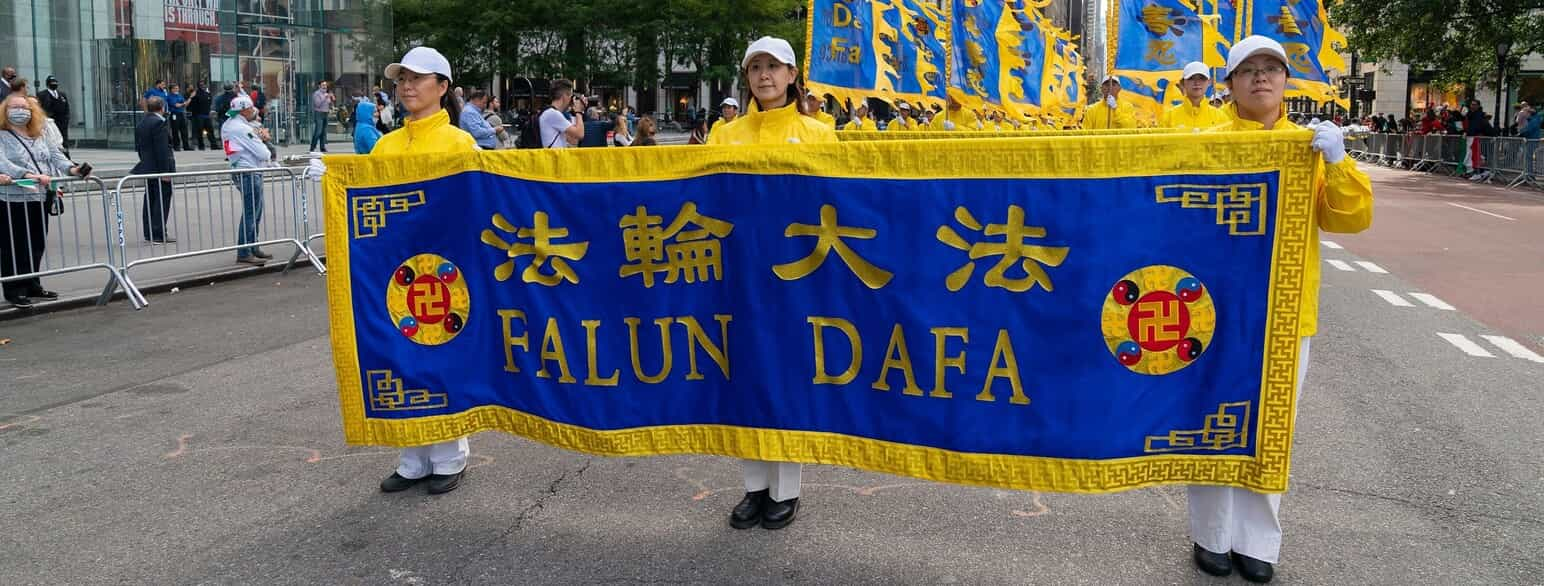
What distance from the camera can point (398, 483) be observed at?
197 inches

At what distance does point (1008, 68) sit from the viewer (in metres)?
12.1

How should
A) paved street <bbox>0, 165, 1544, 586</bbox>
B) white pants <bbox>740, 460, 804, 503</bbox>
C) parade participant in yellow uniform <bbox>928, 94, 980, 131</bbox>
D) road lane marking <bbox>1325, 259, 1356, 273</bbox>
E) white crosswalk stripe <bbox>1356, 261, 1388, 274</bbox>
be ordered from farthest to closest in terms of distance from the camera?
parade participant in yellow uniform <bbox>928, 94, 980, 131</bbox> → road lane marking <bbox>1325, 259, 1356, 273</bbox> → white crosswalk stripe <bbox>1356, 261, 1388, 274</bbox> → white pants <bbox>740, 460, 804, 503</bbox> → paved street <bbox>0, 165, 1544, 586</bbox>

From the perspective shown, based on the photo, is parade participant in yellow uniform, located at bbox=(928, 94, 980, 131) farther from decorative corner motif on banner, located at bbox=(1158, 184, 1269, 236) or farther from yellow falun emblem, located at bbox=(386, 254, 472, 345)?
decorative corner motif on banner, located at bbox=(1158, 184, 1269, 236)

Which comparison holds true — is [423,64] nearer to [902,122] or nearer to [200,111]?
[902,122]

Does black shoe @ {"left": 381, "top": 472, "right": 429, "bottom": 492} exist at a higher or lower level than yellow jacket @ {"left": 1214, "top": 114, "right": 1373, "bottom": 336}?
lower

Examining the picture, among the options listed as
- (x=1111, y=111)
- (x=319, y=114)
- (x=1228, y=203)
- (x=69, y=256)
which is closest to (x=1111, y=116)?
(x=1111, y=111)

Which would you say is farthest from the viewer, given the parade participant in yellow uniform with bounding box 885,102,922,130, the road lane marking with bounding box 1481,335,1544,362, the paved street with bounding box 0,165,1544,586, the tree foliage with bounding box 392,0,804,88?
the tree foliage with bounding box 392,0,804,88

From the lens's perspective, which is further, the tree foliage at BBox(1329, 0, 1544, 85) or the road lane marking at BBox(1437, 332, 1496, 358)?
the tree foliage at BBox(1329, 0, 1544, 85)

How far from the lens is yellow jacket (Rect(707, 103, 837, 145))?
5.02m

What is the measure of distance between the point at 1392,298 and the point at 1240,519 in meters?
7.31

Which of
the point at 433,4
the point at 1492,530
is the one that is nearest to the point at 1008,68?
the point at 1492,530

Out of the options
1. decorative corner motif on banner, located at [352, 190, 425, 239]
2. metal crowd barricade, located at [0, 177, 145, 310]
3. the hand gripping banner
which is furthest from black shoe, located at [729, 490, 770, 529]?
metal crowd barricade, located at [0, 177, 145, 310]

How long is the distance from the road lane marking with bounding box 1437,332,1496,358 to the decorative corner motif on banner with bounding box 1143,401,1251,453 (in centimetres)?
509

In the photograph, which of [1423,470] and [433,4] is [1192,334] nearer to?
[1423,470]
